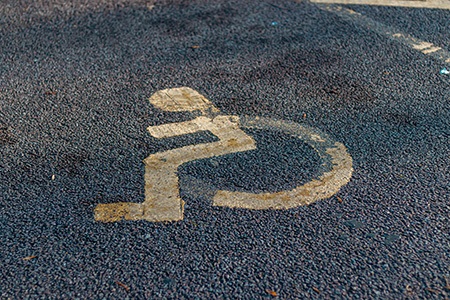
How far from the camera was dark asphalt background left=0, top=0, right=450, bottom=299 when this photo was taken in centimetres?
258

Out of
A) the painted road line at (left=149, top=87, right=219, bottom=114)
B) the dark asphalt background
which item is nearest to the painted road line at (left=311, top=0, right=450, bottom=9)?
the dark asphalt background

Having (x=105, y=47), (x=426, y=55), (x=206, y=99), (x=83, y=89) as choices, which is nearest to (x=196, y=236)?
(x=206, y=99)

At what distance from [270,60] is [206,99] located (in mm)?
860

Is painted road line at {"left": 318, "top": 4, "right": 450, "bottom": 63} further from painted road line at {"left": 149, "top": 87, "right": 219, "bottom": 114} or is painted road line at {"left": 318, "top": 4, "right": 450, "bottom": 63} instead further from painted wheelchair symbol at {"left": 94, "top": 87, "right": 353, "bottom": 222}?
painted road line at {"left": 149, "top": 87, "right": 219, "bottom": 114}

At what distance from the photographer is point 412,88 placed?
4297 mm

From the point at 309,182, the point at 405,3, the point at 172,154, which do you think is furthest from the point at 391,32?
the point at 172,154

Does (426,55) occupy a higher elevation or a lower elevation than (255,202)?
higher

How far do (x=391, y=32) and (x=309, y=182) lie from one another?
103 inches

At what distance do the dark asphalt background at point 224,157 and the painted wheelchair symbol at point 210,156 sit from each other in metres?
0.06

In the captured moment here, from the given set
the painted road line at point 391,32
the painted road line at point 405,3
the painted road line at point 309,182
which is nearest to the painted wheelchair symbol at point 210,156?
the painted road line at point 309,182

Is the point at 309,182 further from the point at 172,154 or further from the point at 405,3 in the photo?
the point at 405,3

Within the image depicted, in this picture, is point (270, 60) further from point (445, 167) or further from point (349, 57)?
point (445, 167)

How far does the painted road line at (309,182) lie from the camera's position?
3.03m

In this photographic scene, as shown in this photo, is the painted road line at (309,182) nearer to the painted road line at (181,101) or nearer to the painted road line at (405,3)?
the painted road line at (181,101)
